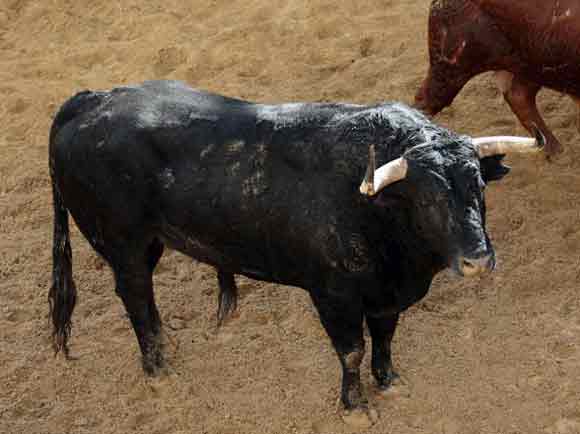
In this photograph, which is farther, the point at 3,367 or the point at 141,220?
the point at 3,367

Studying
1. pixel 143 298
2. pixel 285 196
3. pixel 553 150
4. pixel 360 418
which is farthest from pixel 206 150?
pixel 553 150

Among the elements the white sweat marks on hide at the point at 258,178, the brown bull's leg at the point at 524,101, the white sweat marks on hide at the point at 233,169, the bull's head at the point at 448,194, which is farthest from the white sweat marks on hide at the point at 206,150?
the brown bull's leg at the point at 524,101

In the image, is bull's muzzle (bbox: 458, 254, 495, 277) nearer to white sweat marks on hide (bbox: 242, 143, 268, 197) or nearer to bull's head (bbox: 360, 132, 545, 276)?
bull's head (bbox: 360, 132, 545, 276)

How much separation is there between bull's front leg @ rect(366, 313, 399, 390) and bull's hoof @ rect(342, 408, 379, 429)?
20 cm

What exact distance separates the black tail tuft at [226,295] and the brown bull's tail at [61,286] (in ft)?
2.71

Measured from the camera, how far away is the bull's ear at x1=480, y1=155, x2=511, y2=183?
3.98m

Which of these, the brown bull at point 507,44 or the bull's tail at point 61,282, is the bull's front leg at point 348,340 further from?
the brown bull at point 507,44

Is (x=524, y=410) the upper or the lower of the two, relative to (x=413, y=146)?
lower

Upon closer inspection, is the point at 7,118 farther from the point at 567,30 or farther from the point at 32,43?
the point at 567,30

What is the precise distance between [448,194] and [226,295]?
6.12 feet

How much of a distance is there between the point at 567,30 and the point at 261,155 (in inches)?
95.6

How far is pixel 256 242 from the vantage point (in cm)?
434

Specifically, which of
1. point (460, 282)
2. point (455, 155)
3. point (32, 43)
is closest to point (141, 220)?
point (455, 155)

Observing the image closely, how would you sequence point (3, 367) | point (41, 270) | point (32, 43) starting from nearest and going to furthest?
1. point (3, 367)
2. point (41, 270)
3. point (32, 43)
